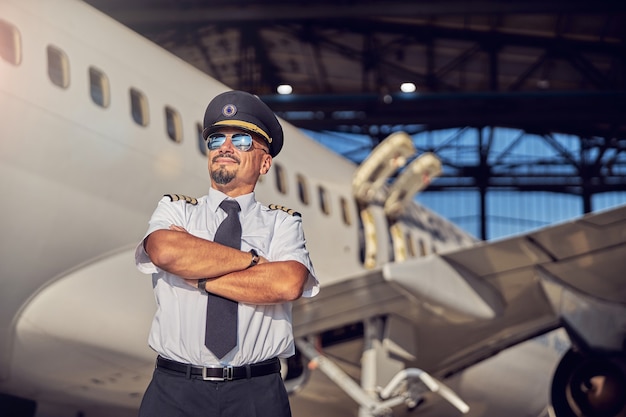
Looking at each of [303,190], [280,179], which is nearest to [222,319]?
[280,179]

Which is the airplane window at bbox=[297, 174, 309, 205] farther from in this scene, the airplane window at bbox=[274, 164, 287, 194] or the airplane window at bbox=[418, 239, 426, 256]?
the airplane window at bbox=[418, 239, 426, 256]

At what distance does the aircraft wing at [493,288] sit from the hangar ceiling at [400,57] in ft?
30.4

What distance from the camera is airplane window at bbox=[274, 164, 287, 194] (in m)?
8.89

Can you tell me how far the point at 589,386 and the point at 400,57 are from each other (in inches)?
608

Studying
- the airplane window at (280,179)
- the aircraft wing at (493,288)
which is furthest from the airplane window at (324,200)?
the aircraft wing at (493,288)

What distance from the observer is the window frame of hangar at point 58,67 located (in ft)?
18.9

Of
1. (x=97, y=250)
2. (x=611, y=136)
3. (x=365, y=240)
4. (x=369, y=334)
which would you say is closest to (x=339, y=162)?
(x=365, y=240)

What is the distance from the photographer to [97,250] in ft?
20.0

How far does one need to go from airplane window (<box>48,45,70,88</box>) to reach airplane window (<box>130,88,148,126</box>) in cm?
73

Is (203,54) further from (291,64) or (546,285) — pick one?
(546,285)

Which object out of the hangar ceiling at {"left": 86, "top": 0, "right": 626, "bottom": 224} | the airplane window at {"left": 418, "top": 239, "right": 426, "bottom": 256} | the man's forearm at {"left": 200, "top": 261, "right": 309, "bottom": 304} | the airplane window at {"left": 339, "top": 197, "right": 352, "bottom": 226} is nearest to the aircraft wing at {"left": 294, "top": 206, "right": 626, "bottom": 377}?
the airplane window at {"left": 339, "top": 197, "right": 352, "bottom": 226}

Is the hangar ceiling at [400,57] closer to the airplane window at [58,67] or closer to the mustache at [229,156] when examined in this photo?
the airplane window at [58,67]

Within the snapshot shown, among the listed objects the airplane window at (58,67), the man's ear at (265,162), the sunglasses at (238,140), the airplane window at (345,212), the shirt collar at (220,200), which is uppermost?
the airplane window at (58,67)

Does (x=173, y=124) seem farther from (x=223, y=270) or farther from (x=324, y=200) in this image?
(x=223, y=270)
